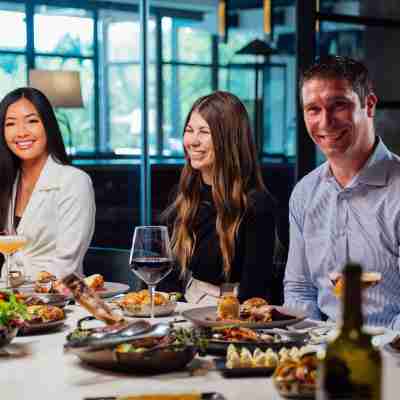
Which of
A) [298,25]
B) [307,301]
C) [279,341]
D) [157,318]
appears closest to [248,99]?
[298,25]

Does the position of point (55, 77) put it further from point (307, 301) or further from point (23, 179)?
point (307, 301)

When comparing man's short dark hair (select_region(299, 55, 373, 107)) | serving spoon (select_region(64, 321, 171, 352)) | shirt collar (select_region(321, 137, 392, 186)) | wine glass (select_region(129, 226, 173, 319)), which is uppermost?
man's short dark hair (select_region(299, 55, 373, 107))

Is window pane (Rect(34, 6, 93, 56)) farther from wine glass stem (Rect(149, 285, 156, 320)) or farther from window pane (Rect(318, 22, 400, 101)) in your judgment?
wine glass stem (Rect(149, 285, 156, 320))

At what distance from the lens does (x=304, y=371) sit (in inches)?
57.4

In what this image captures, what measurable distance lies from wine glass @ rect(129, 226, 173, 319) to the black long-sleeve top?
2.78 feet

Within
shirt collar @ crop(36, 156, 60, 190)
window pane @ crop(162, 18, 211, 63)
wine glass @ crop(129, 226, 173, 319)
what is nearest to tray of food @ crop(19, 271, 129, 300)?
wine glass @ crop(129, 226, 173, 319)

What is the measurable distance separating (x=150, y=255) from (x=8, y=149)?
188 cm

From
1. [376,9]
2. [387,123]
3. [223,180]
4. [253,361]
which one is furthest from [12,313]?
[376,9]

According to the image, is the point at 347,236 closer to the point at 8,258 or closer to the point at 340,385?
the point at 8,258

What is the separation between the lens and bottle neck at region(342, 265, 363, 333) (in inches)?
36.2

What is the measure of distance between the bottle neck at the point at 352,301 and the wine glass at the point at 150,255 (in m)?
1.15

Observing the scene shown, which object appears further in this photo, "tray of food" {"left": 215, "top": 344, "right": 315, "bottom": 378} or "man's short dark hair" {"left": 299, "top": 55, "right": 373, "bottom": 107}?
"man's short dark hair" {"left": 299, "top": 55, "right": 373, "bottom": 107}

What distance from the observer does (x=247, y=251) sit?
3021 mm

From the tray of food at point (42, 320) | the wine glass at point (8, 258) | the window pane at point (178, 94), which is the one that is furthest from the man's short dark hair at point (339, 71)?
the window pane at point (178, 94)
